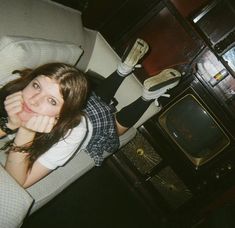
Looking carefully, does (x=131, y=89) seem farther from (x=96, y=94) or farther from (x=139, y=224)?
(x=139, y=224)

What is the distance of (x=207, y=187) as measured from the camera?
2.81m

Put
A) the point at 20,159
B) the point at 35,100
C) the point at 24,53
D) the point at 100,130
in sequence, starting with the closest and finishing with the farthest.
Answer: the point at 35,100 < the point at 20,159 < the point at 24,53 < the point at 100,130

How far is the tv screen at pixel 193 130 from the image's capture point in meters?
2.67

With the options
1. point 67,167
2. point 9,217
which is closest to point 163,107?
point 67,167

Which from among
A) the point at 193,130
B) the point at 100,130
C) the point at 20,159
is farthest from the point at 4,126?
the point at 193,130

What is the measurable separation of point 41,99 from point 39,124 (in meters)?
0.12

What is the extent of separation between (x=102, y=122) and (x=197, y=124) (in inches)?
39.9

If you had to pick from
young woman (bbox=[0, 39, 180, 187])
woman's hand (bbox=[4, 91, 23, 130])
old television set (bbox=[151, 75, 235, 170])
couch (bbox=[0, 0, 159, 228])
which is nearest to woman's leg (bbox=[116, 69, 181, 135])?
couch (bbox=[0, 0, 159, 228])

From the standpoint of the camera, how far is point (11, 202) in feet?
4.68

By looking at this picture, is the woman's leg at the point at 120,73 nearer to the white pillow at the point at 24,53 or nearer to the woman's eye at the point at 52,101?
the white pillow at the point at 24,53

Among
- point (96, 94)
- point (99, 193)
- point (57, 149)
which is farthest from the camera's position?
point (99, 193)

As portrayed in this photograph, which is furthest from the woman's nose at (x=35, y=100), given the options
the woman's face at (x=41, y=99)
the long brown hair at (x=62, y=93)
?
the long brown hair at (x=62, y=93)

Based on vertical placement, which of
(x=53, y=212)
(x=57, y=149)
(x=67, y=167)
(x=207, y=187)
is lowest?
(x=207, y=187)

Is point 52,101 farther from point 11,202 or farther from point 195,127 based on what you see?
point 195,127
